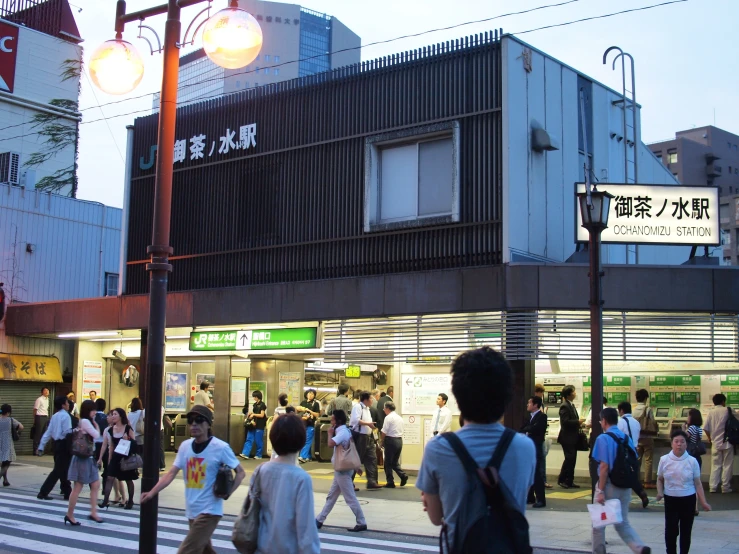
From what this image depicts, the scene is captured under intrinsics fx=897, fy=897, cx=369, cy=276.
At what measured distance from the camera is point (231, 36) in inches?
330

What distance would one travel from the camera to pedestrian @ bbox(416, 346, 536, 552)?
A: 381cm

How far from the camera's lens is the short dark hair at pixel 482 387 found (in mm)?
3996

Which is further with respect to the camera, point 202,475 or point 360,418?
point 360,418

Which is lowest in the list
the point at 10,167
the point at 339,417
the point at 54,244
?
the point at 339,417

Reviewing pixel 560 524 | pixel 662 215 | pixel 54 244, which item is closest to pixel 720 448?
pixel 662 215

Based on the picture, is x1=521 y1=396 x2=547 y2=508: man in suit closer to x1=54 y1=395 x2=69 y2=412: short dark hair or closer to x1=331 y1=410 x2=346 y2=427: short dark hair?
x1=331 y1=410 x2=346 y2=427: short dark hair

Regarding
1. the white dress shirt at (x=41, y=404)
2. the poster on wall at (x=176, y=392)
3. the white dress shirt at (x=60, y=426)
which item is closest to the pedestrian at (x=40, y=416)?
the white dress shirt at (x=41, y=404)

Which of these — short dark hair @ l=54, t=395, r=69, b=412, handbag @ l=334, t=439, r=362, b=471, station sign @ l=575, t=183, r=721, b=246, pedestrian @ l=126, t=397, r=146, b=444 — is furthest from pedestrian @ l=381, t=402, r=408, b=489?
short dark hair @ l=54, t=395, r=69, b=412

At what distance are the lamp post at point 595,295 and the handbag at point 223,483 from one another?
16.9 feet

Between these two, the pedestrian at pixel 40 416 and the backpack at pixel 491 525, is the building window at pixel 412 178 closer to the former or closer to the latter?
the pedestrian at pixel 40 416

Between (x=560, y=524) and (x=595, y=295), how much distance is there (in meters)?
3.65

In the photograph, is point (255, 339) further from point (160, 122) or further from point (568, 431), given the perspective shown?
point (160, 122)

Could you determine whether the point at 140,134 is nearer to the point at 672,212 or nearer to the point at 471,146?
the point at 471,146

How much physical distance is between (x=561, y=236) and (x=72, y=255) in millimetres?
16797
